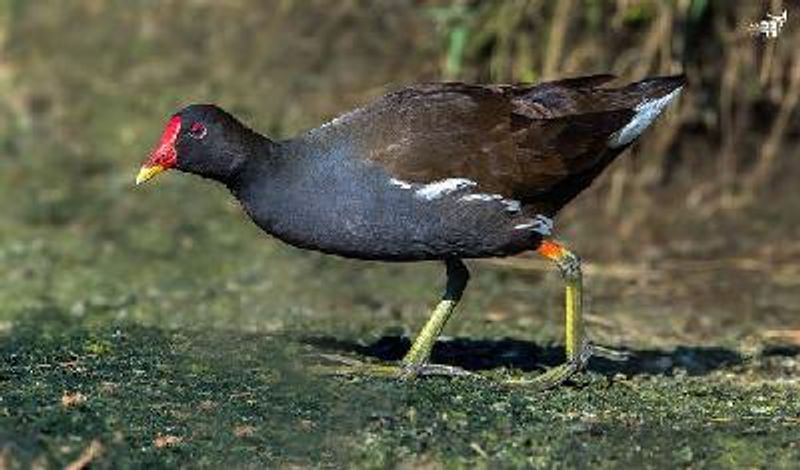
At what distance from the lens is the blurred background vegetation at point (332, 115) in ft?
26.1

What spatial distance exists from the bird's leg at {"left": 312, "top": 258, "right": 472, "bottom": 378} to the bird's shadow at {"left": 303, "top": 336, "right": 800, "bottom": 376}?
27cm

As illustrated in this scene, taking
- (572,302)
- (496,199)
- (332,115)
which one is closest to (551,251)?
(572,302)

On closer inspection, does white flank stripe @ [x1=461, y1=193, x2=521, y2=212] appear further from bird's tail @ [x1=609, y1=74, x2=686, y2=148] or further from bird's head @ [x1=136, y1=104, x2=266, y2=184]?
bird's head @ [x1=136, y1=104, x2=266, y2=184]

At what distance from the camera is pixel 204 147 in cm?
592

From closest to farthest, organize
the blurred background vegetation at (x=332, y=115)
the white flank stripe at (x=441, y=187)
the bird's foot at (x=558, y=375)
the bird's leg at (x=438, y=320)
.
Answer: the white flank stripe at (x=441, y=187)
the bird's foot at (x=558, y=375)
the bird's leg at (x=438, y=320)
the blurred background vegetation at (x=332, y=115)

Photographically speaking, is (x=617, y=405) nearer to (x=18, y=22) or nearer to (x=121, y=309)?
(x=121, y=309)

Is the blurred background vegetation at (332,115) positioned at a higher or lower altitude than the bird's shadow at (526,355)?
higher

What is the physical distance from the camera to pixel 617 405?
18.1 ft

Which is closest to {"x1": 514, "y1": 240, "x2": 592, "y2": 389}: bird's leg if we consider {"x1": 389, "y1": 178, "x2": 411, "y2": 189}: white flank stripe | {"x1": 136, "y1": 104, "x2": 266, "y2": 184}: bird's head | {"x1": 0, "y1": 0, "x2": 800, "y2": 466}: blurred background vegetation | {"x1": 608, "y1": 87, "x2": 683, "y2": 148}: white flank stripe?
{"x1": 608, "y1": 87, "x2": 683, "y2": 148}: white flank stripe

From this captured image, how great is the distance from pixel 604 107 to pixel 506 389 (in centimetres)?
109

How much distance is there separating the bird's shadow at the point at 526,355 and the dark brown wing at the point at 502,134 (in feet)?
2.57

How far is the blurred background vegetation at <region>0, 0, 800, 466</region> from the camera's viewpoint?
26.1ft

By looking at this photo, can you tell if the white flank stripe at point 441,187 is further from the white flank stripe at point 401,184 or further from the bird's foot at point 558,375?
the bird's foot at point 558,375

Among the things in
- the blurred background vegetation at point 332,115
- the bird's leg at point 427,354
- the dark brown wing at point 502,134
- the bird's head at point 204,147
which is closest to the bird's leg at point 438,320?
the bird's leg at point 427,354
